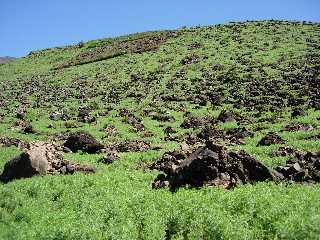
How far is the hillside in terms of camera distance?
1809cm

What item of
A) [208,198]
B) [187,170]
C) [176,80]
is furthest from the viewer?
[176,80]

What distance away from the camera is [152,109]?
5022cm

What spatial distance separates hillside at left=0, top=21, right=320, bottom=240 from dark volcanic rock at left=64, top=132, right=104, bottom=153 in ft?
0.70

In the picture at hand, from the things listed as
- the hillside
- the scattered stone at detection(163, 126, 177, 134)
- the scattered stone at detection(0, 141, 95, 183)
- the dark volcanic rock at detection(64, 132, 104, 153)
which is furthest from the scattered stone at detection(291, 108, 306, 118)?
the scattered stone at detection(0, 141, 95, 183)

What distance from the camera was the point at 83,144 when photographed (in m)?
34.5

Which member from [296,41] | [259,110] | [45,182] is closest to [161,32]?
[296,41]

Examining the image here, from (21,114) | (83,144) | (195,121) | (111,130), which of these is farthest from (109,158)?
(21,114)

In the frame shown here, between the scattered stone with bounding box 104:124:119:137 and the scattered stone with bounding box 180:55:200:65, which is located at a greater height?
the scattered stone with bounding box 180:55:200:65

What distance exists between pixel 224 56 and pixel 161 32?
35665 millimetres

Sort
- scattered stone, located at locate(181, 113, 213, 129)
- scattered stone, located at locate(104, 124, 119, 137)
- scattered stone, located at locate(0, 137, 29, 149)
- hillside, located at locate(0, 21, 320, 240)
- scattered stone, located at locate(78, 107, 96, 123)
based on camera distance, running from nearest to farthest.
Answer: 1. hillside, located at locate(0, 21, 320, 240)
2. scattered stone, located at locate(0, 137, 29, 149)
3. scattered stone, located at locate(104, 124, 119, 137)
4. scattered stone, located at locate(181, 113, 213, 129)
5. scattered stone, located at locate(78, 107, 96, 123)

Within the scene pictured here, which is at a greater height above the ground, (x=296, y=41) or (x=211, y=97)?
(x=296, y=41)

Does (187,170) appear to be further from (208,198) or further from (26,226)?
(26,226)

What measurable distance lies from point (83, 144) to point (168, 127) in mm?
9187

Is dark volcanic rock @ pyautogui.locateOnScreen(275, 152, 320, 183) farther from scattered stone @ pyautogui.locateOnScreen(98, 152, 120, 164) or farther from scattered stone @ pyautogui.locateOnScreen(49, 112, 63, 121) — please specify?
scattered stone @ pyautogui.locateOnScreen(49, 112, 63, 121)
